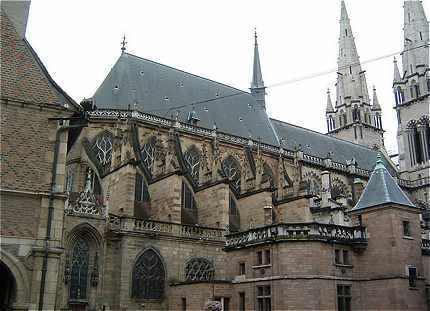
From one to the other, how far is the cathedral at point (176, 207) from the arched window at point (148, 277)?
63 mm

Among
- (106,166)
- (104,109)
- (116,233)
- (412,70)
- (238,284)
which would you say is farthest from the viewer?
(412,70)

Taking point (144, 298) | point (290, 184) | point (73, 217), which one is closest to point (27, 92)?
point (73, 217)

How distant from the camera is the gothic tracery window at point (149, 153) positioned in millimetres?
30344

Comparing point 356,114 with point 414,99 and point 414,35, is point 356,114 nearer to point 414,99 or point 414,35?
point 414,99

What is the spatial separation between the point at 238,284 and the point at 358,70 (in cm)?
4193

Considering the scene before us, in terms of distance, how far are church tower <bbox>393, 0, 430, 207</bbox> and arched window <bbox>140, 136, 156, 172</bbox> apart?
30.1m

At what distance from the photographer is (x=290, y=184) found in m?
→ 34.8

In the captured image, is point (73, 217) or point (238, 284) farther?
point (73, 217)

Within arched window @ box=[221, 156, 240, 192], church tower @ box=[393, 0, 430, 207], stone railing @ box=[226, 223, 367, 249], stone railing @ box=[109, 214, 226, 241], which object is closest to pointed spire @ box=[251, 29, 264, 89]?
arched window @ box=[221, 156, 240, 192]

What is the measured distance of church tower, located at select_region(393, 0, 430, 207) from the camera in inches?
2013

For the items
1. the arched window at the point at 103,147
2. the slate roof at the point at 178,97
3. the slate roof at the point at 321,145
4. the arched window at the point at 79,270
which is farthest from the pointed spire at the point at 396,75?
the arched window at the point at 79,270

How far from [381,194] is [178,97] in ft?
63.1

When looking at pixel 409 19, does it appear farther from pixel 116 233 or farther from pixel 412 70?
pixel 116 233

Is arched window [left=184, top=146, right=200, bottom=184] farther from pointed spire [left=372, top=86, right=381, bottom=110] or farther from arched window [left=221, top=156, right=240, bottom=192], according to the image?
pointed spire [left=372, top=86, right=381, bottom=110]
